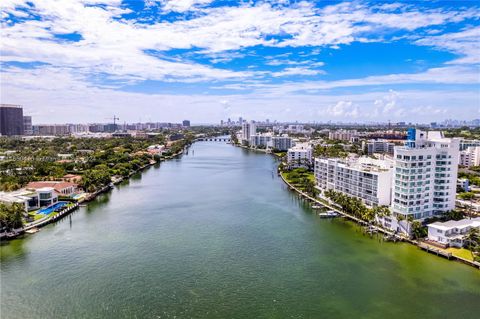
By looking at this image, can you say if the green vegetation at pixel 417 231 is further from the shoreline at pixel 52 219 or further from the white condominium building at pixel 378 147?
the white condominium building at pixel 378 147

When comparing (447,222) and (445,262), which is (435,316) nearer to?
(445,262)

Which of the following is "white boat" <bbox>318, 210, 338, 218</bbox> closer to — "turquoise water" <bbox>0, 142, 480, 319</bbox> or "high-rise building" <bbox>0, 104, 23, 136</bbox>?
"turquoise water" <bbox>0, 142, 480, 319</bbox>

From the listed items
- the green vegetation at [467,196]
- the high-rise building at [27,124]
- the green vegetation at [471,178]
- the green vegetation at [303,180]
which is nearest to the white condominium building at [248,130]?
the green vegetation at [303,180]

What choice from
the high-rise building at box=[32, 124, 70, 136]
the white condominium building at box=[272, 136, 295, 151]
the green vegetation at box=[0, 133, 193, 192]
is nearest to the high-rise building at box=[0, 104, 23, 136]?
the high-rise building at box=[32, 124, 70, 136]

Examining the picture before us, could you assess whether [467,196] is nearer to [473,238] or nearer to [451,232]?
[451,232]

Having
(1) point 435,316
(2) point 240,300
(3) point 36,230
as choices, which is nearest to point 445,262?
(1) point 435,316

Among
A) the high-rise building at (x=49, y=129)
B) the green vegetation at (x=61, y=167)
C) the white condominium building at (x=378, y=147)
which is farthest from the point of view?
the high-rise building at (x=49, y=129)
